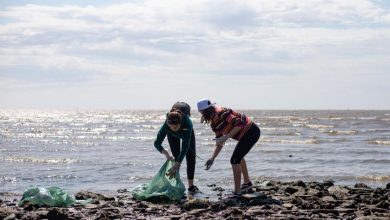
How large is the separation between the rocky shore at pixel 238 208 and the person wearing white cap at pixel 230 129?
67cm

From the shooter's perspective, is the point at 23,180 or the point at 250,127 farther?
the point at 23,180

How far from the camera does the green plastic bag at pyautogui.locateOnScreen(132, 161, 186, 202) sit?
10.1 m

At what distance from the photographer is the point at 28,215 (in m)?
8.50

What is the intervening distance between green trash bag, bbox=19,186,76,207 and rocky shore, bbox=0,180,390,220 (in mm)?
181

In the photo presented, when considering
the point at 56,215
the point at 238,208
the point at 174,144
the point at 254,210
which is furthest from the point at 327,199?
the point at 56,215

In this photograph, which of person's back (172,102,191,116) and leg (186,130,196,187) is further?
leg (186,130,196,187)

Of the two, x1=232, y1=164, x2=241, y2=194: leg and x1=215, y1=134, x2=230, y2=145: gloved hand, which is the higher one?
x1=215, y1=134, x2=230, y2=145: gloved hand

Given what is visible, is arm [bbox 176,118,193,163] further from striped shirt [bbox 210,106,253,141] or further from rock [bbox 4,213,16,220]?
→ rock [bbox 4,213,16,220]

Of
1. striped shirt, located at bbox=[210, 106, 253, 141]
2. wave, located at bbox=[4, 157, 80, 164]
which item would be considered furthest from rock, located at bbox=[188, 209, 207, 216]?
wave, located at bbox=[4, 157, 80, 164]

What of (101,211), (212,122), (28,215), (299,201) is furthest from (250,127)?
(28,215)

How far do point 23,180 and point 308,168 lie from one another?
811 centimetres

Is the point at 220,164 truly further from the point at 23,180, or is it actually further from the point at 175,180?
the point at 175,180

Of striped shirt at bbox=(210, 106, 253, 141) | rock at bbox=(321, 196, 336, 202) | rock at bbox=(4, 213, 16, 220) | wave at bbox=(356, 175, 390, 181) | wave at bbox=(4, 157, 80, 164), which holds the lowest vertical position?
wave at bbox=(4, 157, 80, 164)

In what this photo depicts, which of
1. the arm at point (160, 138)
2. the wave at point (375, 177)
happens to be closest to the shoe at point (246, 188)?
the arm at point (160, 138)
